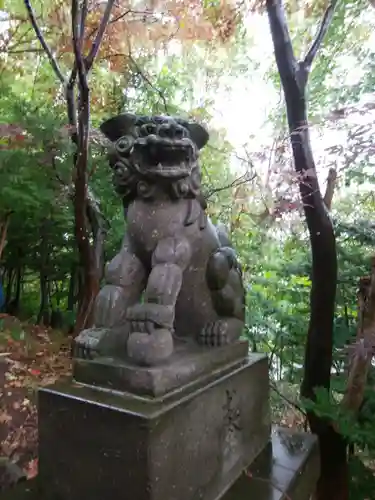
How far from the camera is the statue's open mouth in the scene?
4.87 feet

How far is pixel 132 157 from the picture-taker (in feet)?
5.10

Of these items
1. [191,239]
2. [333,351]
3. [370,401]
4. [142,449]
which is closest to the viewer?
[142,449]

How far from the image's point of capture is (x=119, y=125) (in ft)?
5.40

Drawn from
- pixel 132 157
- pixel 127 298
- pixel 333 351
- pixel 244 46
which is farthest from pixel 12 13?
pixel 333 351

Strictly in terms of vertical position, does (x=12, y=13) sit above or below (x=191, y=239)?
above

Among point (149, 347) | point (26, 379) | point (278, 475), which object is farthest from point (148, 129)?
point (26, 379)

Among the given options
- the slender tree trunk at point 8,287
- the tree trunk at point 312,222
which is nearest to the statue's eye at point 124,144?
the tree trunk at point 312,222

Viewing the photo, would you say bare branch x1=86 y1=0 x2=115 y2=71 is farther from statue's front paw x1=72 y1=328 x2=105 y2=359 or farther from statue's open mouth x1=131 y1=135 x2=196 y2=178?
statue's front paw x1=72 y1=328 x2=105 y2=359

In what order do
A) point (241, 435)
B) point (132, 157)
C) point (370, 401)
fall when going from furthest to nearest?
1. point (370, 401)
2. point (241, 435)
3. point (132, 157)

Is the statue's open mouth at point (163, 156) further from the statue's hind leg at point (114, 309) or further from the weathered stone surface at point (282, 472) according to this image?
the weathered stone surface at point (282, 472)

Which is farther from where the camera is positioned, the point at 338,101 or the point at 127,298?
the point at 338,101

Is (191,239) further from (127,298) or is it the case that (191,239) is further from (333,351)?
(333,351)

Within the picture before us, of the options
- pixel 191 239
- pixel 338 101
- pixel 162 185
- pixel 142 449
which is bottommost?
pixel 142 449

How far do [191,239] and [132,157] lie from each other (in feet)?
1.28
